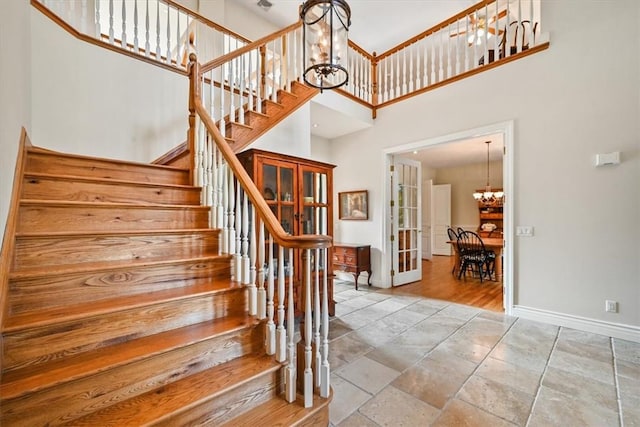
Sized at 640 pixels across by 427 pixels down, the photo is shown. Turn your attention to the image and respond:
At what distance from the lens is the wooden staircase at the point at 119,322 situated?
44.1 inches

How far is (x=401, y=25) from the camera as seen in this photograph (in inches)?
206

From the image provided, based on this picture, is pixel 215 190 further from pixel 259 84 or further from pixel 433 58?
pixel 433 58

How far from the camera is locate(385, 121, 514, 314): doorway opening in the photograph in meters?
3.37

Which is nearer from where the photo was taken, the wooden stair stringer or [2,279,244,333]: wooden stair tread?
[2,279,244,333]: wooden stair tread

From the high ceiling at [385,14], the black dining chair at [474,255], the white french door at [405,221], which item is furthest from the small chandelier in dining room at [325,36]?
the black dining chair at [474,255]

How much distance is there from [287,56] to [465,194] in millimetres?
6954

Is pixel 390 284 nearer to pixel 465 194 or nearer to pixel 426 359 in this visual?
pixel 426 359

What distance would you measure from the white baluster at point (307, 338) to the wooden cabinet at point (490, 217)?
705 cm

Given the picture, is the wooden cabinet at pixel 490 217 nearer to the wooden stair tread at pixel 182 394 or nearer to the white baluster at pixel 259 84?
the white baluster at pixel 259 84

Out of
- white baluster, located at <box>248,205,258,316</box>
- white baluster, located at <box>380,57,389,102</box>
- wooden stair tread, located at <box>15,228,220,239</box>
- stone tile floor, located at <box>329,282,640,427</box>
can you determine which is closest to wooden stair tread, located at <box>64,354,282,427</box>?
white baluster, located at <box>248,205,258,316</box>

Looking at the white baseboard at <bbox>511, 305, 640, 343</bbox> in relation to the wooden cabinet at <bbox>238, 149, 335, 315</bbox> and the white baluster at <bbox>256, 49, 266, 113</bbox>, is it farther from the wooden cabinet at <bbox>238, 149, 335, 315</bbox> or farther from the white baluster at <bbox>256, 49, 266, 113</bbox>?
the white baluster at <bbox>256, 49, 266, 113</bbox>

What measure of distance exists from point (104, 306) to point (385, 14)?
584 centimetres

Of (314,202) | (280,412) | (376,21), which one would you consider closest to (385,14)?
(376,21)

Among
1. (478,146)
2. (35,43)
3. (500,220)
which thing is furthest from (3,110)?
(500,220)
